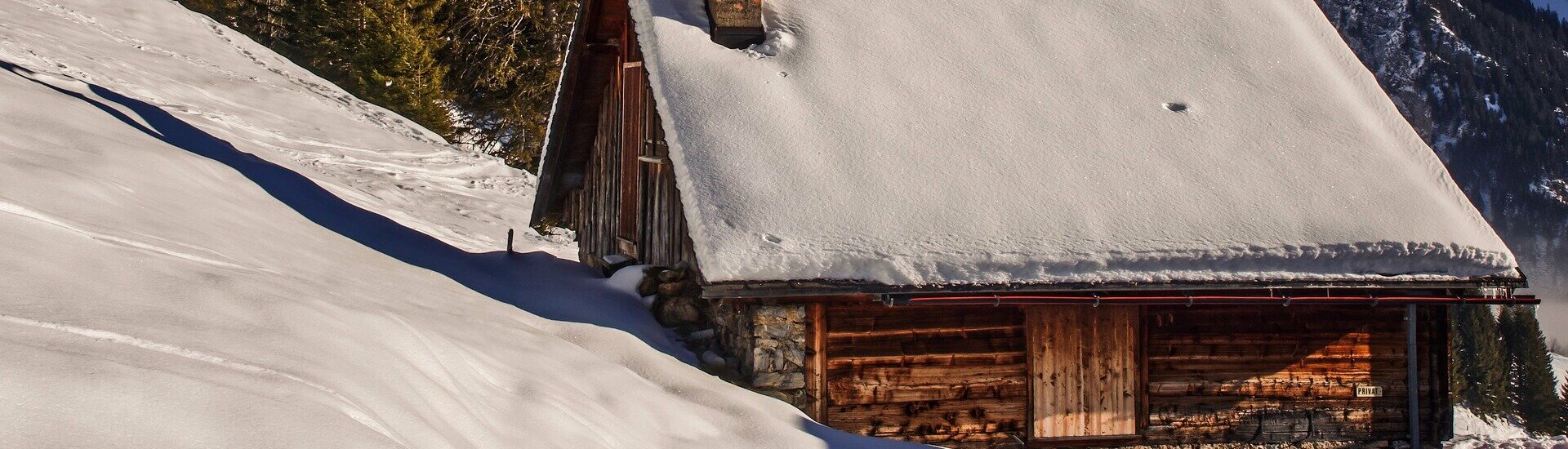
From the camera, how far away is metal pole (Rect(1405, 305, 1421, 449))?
10391mm

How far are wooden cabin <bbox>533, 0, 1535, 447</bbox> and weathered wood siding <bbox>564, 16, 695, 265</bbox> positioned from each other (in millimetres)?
60

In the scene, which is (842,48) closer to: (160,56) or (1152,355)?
(1152,355)

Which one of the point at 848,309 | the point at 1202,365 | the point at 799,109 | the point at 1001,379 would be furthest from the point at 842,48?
the point at 1202,365

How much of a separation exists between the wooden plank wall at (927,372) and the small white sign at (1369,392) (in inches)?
129

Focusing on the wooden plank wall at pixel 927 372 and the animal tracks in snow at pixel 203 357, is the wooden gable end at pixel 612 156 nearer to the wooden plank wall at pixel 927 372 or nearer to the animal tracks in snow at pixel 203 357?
the wooden plank wall at pixel 927 372

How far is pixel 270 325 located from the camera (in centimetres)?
484

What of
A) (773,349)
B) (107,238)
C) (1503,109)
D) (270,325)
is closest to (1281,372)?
(773,349)

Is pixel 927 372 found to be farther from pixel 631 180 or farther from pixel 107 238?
pixel 107 238

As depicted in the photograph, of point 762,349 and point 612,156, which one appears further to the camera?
point 612,156

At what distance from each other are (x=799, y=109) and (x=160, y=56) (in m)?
17.8

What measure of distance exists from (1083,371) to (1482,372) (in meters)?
54.1

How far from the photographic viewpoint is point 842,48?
10.6m

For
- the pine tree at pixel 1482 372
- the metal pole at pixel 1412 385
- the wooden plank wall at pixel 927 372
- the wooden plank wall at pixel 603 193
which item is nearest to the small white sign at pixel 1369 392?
the metal pole at pixel 1412 385

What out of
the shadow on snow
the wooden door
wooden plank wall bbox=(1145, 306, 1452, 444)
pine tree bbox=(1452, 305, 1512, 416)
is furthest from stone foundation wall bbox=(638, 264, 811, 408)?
pine tree bbox=(1452, 305, 1512, 416)
